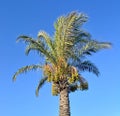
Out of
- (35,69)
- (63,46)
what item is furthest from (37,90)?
(63,46)

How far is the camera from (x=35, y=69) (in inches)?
1207

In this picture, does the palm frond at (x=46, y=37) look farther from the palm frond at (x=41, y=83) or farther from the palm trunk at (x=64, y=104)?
the palm trunk at (x=64, y=104)

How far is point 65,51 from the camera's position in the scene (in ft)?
98.3

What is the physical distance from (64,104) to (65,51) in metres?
3.58

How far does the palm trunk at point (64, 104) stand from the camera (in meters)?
28.9

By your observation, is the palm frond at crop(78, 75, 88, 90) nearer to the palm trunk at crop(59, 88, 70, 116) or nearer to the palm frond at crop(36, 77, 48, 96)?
the palm trunk at crop(59, 88, 70, 116)

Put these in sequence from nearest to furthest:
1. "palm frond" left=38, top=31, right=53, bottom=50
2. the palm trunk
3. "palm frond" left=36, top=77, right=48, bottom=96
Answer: the palm trunk
"palm frond" left=38, top=31, right=53, bottom=50
"palm frond" left=36, top=77, right=48, bottom=96

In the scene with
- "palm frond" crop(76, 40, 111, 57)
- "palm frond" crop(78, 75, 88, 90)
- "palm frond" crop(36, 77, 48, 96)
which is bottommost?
"palm frond" crop(78, 75, 88, 90)

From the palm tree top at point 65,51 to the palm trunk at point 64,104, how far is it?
1.33 ft

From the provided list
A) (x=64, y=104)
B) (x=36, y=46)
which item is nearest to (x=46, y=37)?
(x=36, y=46)

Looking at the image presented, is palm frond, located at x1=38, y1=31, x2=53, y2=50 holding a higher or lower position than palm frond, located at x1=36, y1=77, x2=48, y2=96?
higher

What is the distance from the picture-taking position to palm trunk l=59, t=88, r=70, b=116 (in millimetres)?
28859

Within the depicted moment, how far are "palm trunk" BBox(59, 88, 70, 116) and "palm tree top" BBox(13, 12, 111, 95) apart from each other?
0.40 metres

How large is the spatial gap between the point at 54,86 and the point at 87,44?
3870mm
